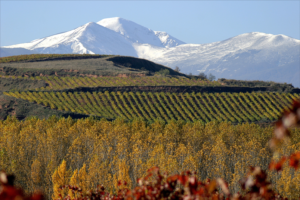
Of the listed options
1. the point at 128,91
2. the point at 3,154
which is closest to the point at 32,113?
the point at 128,91

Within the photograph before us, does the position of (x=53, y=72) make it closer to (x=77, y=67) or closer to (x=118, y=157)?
(x=77, y=67)

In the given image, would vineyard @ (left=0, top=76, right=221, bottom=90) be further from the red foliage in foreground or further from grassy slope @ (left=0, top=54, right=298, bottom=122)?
the red foliage in foreground

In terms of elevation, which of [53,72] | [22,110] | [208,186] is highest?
[53,72]

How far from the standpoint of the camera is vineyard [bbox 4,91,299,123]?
55.3 meters

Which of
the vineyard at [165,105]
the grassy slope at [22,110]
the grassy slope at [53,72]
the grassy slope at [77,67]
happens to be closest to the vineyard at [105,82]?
the grassy slope at [53,72]

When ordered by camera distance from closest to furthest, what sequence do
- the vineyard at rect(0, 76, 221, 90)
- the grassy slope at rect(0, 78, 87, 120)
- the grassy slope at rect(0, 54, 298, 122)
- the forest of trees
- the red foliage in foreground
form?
the red foliage in foreground < the forest of trees < the grassy slope at rect(0, 78, 87, 120) < the grassy slope at rect(0, 54, 298, 122) < the vineyard at rect(0, 76, 221, 90)

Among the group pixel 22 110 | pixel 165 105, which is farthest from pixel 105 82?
pixel 22 110

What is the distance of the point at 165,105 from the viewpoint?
6041 centimetres

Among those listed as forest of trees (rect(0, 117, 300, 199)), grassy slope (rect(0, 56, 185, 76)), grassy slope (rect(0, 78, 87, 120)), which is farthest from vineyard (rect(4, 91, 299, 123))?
grassy slope (rect(0, 56, 185, 76))

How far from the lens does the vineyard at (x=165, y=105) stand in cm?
5530

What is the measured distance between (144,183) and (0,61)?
96.5m

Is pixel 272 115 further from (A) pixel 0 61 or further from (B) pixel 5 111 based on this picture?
(A) pixel 0 61

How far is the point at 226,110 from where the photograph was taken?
60.8 m

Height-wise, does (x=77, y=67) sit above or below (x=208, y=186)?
above
